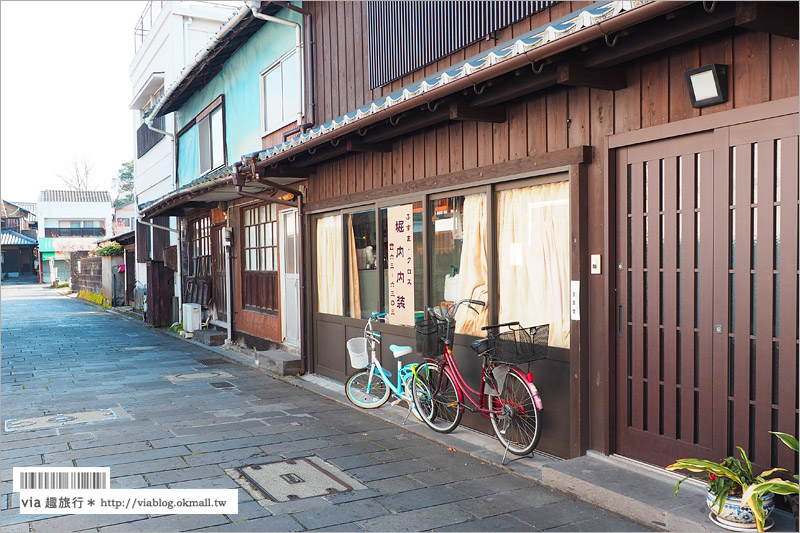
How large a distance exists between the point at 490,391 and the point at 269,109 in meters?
8.58

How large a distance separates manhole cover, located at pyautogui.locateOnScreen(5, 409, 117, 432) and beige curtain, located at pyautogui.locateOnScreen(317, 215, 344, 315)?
3452 mm

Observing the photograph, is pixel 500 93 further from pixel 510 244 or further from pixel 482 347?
pixel 482 347

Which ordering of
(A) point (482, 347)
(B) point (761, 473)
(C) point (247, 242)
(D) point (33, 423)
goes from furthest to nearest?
(C) point (247, 242), (D) point (33, 423), (A) point (482, 347), (B) point (761, 473)

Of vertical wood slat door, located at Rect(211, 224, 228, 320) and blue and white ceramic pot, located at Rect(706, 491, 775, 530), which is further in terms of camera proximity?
vertical wood slat door, located at Rect(211, 224, 228, 320)

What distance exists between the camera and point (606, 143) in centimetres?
526

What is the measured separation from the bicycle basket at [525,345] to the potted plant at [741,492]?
5.43 ft

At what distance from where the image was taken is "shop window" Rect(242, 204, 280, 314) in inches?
496

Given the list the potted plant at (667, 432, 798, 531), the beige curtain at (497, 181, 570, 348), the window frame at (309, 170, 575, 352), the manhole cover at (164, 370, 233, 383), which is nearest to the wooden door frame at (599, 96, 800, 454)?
the window frame at (309, 170, 575, 352)

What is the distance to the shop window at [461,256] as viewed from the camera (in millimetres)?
6785

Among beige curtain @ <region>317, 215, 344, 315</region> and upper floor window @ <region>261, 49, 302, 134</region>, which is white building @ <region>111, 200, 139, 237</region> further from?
beige curtain @ <region>317, 215, 344, 315</region>

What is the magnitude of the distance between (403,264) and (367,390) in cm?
165

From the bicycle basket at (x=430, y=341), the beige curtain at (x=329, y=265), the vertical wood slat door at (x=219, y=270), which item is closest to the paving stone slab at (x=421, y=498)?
the bicycle basket at (x=430, y=341)

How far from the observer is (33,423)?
303 inches

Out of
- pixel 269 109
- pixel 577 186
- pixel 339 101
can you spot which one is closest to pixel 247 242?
pixel 269 109
